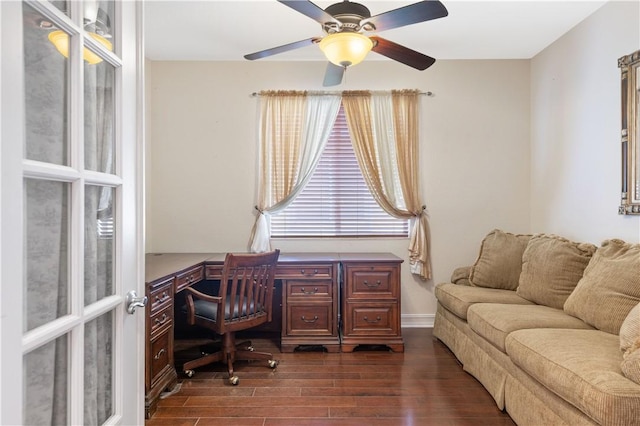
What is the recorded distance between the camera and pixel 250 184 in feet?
12.8

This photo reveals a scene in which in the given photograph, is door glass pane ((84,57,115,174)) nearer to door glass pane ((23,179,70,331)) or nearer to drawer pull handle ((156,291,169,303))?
door glass pane ((23,179,70,331))

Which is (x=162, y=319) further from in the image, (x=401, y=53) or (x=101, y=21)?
(x=401, y=53)

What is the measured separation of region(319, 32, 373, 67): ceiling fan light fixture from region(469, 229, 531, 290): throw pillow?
2133mm

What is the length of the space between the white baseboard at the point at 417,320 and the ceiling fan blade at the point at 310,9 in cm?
292

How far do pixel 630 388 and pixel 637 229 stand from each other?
1.57 metres

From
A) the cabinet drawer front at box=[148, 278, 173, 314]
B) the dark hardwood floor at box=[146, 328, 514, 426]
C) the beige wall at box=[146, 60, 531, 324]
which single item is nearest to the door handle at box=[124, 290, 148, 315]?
the cabinet drawer front at box=[148, 278, 173, 314]

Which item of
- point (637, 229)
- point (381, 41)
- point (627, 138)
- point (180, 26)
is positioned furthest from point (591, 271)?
point (180, 26)

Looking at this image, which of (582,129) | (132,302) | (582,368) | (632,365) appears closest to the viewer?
(132,302)

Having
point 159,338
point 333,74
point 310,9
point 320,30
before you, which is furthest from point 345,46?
point 159,338

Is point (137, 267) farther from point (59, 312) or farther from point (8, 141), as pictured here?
point (8, 141)

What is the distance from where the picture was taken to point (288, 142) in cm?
383

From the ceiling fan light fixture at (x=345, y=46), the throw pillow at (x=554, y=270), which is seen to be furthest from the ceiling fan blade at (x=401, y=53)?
the throw pillow at (x=554, y=270)

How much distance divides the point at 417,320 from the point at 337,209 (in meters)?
1.43

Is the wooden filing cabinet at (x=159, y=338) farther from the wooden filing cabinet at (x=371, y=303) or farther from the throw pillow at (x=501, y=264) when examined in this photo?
the throw pillow at (x=501, y=264)
